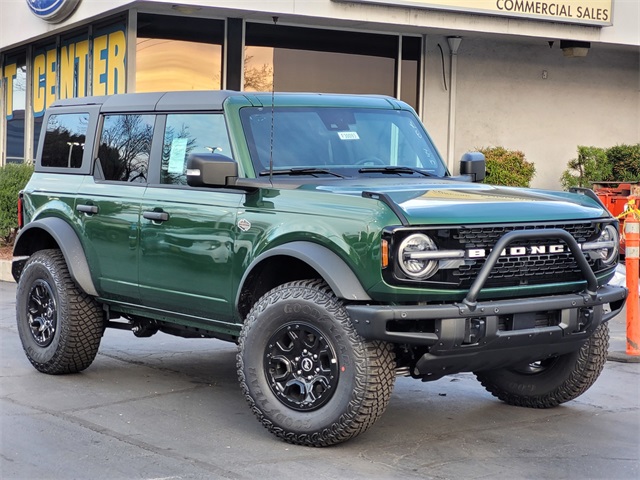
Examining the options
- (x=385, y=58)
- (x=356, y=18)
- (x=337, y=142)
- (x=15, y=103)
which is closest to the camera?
(x=337, y=142)

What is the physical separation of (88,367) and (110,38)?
10.5 metres

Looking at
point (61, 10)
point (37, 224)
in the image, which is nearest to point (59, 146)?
point (37, 224)

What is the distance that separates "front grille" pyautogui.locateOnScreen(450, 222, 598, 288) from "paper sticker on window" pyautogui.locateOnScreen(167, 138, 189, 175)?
222cm

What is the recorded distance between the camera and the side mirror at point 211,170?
6242 mm

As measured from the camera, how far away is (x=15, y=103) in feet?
74.2

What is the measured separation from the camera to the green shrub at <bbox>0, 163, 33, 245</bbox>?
1614 cm

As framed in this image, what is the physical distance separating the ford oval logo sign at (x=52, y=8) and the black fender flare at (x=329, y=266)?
12063 mm

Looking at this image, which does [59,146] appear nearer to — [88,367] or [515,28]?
[88,367]

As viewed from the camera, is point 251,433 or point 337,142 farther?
point 337,142

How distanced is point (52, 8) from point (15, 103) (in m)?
5.83

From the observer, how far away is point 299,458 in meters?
5.64

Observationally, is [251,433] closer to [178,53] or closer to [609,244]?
[609,244]

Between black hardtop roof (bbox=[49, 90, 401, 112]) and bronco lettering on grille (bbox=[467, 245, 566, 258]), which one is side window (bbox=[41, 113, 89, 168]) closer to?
black hardtop roof (bbox=[49, 90, 401, 112])

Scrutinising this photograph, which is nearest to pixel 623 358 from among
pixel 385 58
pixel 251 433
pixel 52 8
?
pixel 251 433
